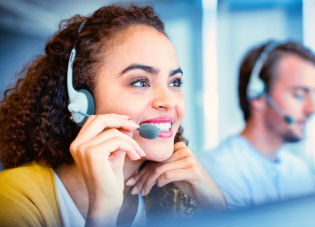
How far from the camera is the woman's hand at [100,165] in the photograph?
20.6 inches

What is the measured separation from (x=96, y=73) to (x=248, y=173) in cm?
102

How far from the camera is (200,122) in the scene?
2.06 meters

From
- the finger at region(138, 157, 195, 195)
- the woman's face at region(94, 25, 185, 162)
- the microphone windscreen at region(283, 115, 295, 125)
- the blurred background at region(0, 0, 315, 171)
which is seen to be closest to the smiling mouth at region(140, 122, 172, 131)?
the woman's face at region(94, 25, 185, 162)

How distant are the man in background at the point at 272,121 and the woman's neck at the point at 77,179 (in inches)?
23.1

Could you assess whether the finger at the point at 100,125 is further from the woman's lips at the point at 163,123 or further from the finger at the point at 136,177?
the finger at the point at 136,177

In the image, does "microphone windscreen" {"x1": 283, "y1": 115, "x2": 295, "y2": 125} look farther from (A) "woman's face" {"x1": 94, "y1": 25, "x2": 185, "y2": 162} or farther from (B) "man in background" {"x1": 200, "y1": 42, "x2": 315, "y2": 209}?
(A) "woman's face" {"x1": 94, "y1": 25, "x2": 185, "y2": 162}

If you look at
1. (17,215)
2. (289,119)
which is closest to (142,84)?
(17,215)

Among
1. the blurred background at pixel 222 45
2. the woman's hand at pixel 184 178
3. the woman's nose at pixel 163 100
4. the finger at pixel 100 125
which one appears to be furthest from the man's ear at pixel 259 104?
the finger at pixel 100 125

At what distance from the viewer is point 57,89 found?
0.77 metres

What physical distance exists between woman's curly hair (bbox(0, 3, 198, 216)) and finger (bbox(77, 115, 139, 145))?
20 cm

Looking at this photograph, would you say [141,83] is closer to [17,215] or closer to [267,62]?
[17,215]

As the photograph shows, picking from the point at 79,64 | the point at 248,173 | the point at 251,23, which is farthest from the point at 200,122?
the point at 79,64

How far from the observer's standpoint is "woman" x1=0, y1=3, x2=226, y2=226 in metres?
0.60

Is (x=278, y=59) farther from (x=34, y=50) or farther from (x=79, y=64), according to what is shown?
(x=34, y=50)
